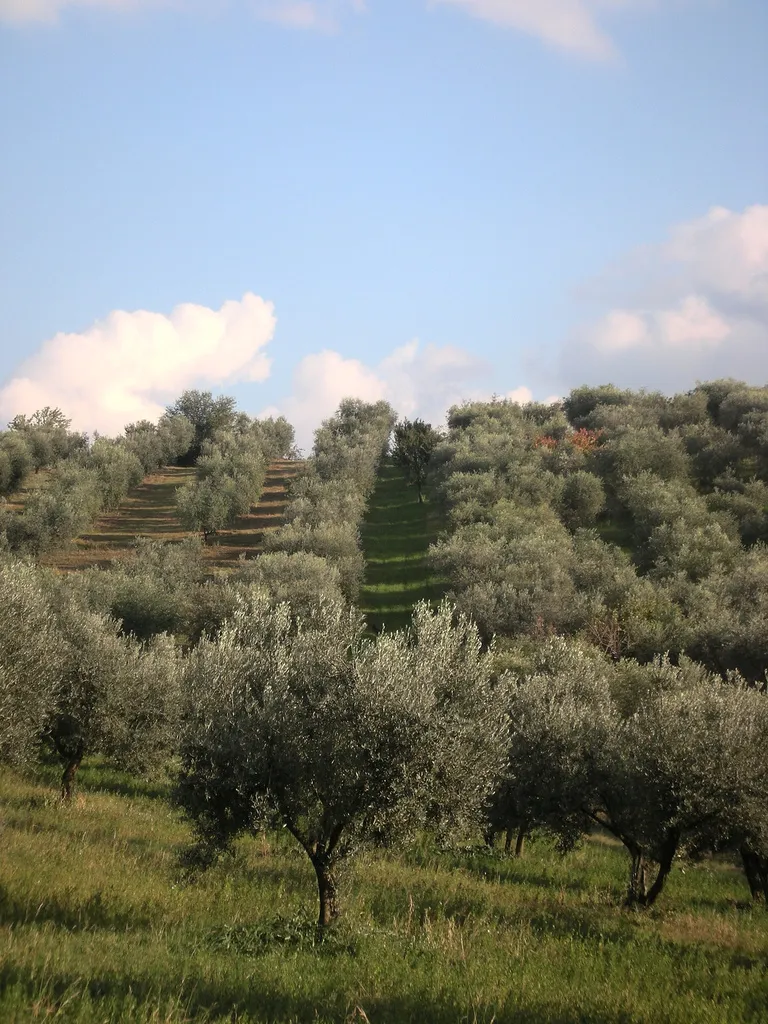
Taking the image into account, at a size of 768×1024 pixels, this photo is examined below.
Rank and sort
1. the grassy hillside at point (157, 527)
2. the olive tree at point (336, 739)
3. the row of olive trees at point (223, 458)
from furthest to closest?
1. the row of olive trees at point (223, 458)
2. the grassy hillside at point (157, 527)
3. the olive tree at point (336, 739)

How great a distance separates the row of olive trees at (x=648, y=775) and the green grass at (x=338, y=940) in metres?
1.93

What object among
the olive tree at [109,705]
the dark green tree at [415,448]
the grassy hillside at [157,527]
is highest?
the dark green tree at [415,448]

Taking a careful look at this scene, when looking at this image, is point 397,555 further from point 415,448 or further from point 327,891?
point 327,891

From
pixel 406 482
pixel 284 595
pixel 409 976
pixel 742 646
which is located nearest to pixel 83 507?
pixel 284 595

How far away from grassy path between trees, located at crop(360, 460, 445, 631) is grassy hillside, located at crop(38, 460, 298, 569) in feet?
41.4

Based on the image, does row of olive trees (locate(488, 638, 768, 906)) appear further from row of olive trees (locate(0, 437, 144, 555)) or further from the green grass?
row of olive trees (locate(0, 437, 144, 555))

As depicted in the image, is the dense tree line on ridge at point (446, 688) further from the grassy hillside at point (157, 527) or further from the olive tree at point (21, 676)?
the grassy hillside at point (157, 527)

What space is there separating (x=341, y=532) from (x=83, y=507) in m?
31.3

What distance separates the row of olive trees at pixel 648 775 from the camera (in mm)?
23641

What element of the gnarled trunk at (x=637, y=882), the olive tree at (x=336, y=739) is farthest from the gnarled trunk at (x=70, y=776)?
the gnarled trunk at (x=637, y=882)

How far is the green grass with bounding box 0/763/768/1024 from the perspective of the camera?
13.5 m

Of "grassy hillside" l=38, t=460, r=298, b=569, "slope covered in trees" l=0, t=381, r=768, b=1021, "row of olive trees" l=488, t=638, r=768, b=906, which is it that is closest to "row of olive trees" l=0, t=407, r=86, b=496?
"grassy hillside" l=38, t=460, r=298, b=569

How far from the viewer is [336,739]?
1727cm

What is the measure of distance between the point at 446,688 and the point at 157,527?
8392 cm
